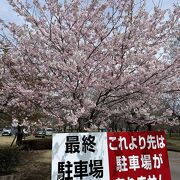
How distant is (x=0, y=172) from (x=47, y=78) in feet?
16.1

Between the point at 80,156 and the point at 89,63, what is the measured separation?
2.10 metres

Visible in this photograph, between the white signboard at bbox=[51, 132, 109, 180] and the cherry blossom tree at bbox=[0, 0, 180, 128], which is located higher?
the cherry blossom tree at bbox=[0, 0, 180, 128]

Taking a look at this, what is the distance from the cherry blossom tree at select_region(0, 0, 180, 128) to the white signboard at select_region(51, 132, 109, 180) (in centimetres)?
67

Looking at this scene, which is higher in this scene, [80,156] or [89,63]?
[89,63]

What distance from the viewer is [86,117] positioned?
20.6 ft

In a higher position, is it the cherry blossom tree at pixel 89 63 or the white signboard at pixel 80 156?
the cherry blossom tree at pixel 89 63

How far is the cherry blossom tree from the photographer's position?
19.0 ft

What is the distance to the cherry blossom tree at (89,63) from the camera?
5.78 m

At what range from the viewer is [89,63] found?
6.00 meters

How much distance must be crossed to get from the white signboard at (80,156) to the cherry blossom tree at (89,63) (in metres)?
0.67

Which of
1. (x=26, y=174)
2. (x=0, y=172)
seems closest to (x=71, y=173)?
(x=0, y=172)

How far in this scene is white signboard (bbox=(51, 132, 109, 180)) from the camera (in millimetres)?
4586

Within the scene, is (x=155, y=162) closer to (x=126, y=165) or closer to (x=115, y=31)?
(x=126, y=165)

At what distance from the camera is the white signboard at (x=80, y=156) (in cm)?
459
